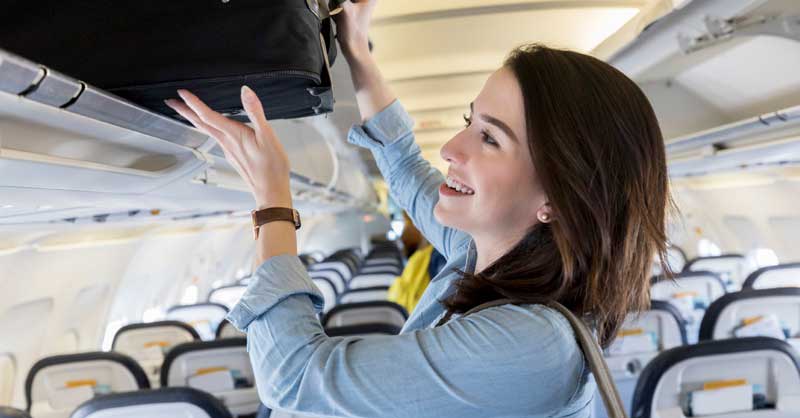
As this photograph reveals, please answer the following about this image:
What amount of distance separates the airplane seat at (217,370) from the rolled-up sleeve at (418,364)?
7.97 ft

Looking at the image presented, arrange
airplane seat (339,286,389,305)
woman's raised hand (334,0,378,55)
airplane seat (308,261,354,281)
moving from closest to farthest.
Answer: woman's raised hand (334,0,378,55)
airplane seat (339,286,389,305)
airplane seat (308,261,354,281)

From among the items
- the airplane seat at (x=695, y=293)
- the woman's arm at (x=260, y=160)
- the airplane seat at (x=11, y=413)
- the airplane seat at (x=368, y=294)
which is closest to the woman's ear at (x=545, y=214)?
the woman's arm at (x=260, y=160)

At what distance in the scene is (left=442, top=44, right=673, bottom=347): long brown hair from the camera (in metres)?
1.29

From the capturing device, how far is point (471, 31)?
183 inches

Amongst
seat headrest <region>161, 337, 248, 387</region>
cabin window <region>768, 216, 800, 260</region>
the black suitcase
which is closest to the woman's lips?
the black suitcase

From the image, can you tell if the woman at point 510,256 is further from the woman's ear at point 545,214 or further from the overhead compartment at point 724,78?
the overhead compartment at point 724,78

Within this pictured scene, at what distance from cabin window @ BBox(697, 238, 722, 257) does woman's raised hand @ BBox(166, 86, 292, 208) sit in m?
10.1

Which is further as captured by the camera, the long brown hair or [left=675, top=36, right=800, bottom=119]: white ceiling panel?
[left=675, top=36, right=800, bottom=119]: white ceiling panel

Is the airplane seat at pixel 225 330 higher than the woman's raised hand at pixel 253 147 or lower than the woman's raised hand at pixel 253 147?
lower

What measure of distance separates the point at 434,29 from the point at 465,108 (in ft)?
10.5

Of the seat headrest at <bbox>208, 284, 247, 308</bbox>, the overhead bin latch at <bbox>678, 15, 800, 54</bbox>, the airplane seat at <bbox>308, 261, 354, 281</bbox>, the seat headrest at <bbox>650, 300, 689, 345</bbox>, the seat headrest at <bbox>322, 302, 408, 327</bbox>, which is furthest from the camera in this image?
the airplane seat at <bbox>308, 261, 354, 281</bbox>

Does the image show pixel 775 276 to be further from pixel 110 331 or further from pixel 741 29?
pixel 110 331

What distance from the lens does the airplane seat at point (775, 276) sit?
5262 mm

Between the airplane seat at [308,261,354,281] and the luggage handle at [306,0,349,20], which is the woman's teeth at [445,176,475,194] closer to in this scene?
the luggage handle at [306,0,349,20]
